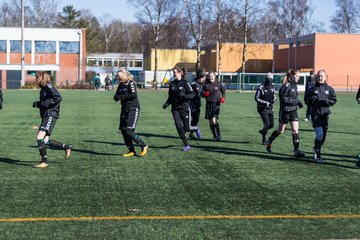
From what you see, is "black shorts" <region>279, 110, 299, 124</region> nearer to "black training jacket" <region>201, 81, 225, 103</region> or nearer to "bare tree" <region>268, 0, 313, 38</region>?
"black training jacket" <region>201, 81, 225, 103</region>

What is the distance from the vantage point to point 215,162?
410 inches

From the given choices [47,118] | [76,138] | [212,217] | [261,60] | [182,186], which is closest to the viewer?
[212,217]

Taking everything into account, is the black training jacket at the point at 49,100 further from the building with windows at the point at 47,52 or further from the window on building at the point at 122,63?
the window on building at the point at 122,63

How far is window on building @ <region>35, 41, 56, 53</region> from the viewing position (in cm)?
6912

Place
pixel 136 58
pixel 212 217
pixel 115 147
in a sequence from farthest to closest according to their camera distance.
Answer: pixel 136 58 → pixel 115 147 → pixel 212 217

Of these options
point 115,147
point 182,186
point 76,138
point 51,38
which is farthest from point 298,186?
point 51,38

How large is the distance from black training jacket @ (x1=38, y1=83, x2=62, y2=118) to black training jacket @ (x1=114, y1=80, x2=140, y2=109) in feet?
4.20

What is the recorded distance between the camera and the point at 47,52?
69438mm

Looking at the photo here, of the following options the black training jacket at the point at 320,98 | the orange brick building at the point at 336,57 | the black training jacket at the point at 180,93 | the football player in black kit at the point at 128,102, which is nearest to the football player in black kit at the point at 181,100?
the black training jacket at the point at 180,93

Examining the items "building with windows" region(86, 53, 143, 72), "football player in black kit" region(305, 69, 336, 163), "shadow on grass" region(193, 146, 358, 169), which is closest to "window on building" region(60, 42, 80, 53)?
"building with windows" region(86, 53, 143, 72)

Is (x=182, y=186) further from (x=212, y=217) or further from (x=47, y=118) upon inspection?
(x=47, y=118)

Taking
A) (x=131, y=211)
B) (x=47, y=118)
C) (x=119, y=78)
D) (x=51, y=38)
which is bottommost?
(x=131, y=211)

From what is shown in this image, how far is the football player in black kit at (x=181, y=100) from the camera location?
11.7 m

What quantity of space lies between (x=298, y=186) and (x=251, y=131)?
8103 millimetres
